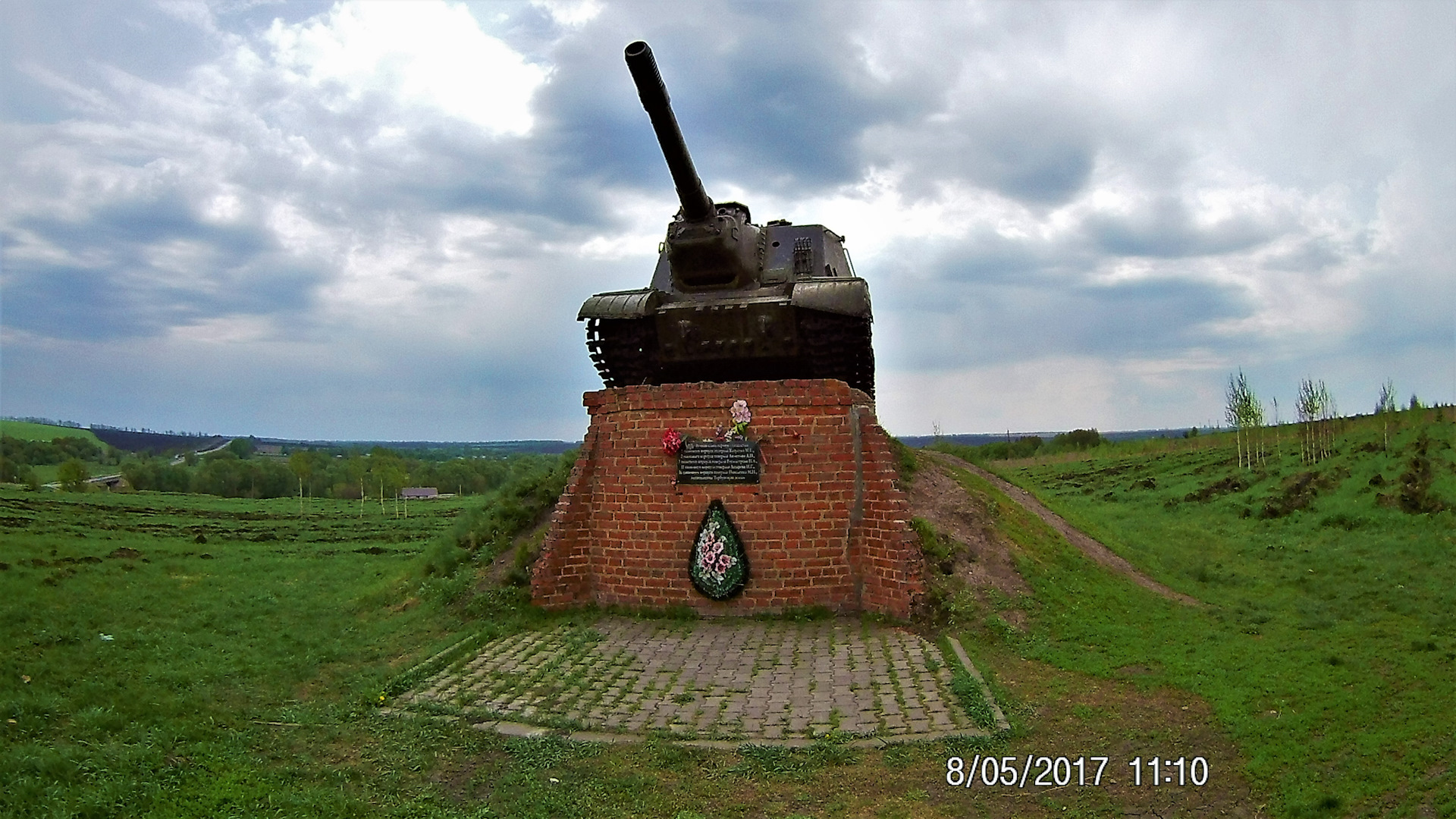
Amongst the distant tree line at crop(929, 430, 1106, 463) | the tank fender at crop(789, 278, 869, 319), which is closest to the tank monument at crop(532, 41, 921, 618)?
the tank fender at crop(789, 278, 869, 319)

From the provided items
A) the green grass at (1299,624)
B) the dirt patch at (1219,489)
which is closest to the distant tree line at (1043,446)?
the dirt patch at (1219,489)

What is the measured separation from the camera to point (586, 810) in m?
3.86

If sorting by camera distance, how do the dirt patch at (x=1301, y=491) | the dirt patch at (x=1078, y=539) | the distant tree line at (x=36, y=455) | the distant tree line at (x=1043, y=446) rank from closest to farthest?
the dirt patch at (x=1078, y=539) < the dirt patch at (x=1301, y=491) < the distant tree line at (x=36, y=455) < the distant tree line at (x=1043, y=446)

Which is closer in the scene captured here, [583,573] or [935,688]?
[935,688]

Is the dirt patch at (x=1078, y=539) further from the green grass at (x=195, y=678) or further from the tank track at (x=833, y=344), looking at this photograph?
the green grass at (x=195, y=678)

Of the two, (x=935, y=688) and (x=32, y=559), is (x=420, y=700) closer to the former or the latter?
(x=935, y=688)

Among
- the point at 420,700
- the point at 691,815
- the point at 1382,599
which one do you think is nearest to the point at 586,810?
the point at 691,815

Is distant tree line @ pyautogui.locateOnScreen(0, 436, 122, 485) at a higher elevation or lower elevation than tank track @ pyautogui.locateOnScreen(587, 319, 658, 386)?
lower

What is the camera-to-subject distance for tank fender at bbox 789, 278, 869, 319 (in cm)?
904

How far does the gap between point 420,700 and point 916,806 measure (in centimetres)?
310

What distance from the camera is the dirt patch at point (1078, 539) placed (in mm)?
8977
